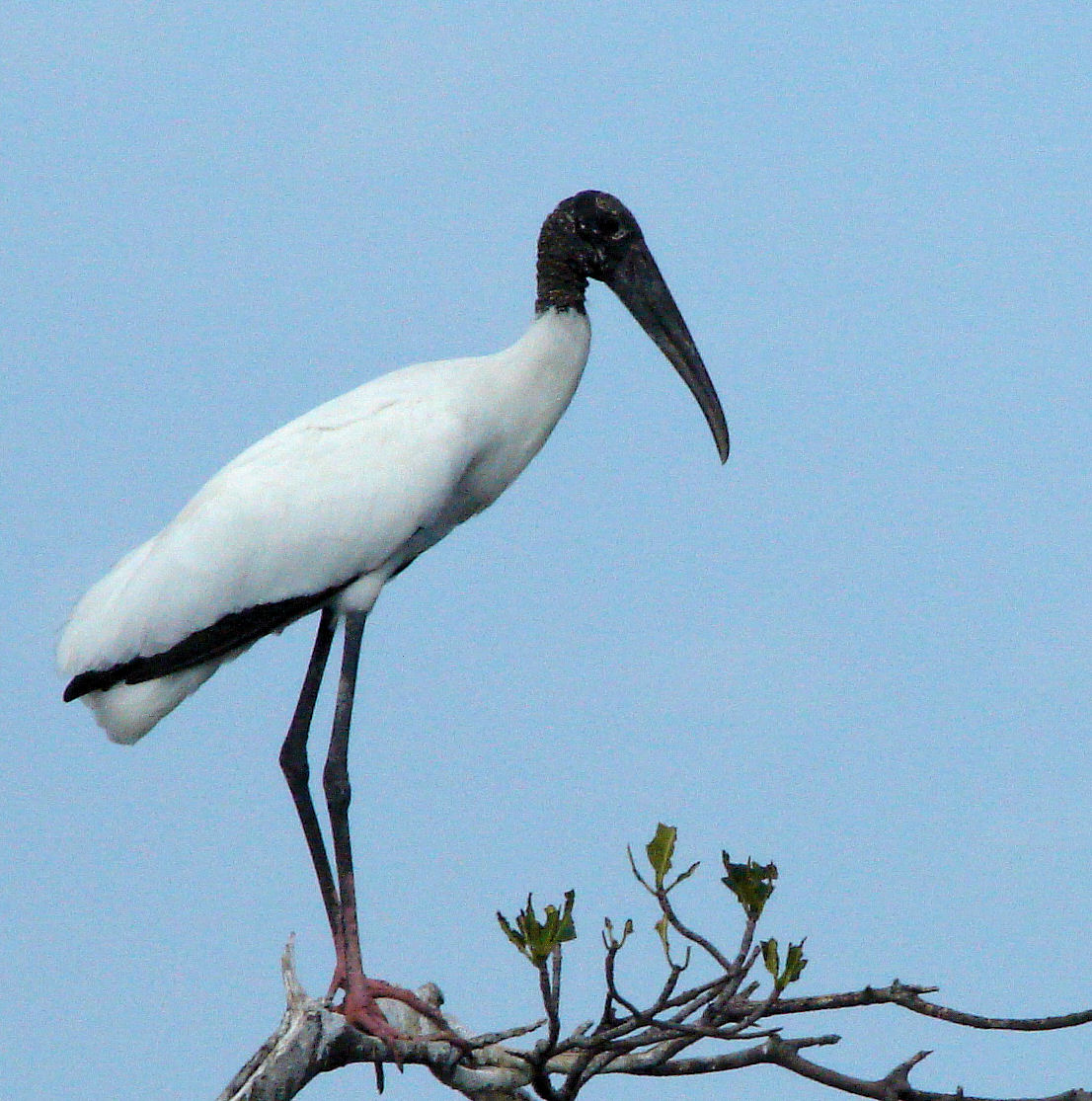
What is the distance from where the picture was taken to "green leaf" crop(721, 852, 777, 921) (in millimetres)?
5359

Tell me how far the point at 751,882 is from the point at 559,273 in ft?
9.60

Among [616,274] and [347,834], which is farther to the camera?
[616,274]

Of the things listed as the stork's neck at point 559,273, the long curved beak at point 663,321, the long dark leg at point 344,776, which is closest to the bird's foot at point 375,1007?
the long dark leg at point 344,776

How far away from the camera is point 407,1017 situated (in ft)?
22.1

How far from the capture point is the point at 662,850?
5.45m

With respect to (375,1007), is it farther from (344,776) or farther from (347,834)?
(344,776)

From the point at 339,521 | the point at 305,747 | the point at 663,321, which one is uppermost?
the point at 663,321

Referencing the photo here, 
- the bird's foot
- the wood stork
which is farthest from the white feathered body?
the bird's foot

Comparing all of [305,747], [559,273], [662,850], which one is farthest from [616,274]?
[662,850]

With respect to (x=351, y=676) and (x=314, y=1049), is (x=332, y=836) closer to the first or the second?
(x=351, y=676)

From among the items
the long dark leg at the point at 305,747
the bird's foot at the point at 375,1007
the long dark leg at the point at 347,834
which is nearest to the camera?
the bird's foot at the point at 375,1007

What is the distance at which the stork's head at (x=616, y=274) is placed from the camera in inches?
294

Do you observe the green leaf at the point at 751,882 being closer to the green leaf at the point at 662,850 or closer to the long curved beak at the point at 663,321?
the green leaf at the point at 662,850

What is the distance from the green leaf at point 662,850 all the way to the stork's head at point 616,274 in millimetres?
2379
